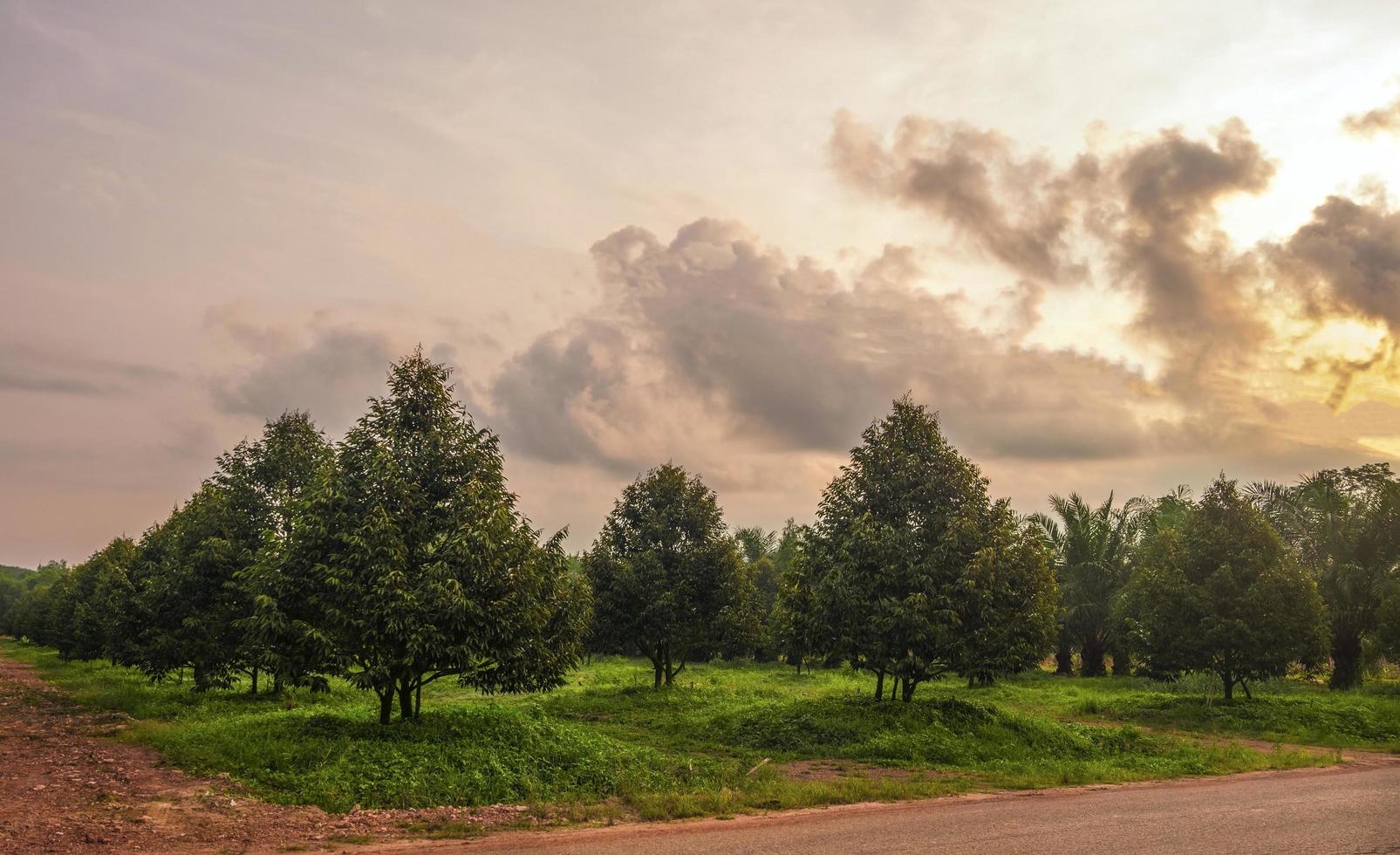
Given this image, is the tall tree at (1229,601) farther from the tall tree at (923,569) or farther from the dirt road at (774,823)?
the dirt road at (774,823)

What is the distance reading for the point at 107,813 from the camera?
14.2m

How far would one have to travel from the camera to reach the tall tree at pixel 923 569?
2620 cm

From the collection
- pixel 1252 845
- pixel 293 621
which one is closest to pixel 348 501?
pixel 293 621

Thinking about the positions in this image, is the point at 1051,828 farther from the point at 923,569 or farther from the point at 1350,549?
the point at 1350,549

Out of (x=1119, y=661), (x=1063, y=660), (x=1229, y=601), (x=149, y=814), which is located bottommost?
(x=1063, y=660)

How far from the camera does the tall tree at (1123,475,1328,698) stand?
34656 mm

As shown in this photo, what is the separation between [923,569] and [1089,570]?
39213mm

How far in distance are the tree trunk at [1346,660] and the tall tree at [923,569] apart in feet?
111

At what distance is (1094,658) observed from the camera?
6016cm

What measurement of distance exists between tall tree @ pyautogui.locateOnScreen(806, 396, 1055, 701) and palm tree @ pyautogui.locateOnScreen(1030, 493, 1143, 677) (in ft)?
108

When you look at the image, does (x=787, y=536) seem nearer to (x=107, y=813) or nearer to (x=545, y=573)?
(x=545, y=573)

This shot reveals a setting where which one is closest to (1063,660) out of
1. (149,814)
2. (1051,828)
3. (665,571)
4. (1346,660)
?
(1346,660)

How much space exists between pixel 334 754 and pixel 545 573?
6.82 m

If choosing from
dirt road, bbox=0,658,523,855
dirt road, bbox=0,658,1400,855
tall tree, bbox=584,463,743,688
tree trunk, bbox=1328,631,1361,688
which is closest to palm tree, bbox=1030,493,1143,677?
tree trunk, bbox=1328,631,1361,688
